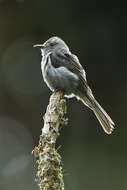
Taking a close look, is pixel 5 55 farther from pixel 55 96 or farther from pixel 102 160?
pixel 55 96

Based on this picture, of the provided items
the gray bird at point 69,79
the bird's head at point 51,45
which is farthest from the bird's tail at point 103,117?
the bird's head at point 51,45

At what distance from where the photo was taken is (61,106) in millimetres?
6145

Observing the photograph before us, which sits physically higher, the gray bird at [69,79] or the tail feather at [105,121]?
the gray bird at [69,79]

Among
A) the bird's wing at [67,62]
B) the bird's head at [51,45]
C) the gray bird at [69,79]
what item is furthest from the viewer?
the bird's head at [51,45]

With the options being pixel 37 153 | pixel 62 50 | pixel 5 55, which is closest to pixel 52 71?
pixel 62 50

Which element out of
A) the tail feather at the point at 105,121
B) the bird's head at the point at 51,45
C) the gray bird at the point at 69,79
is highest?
the bird's head at the point at 51,45

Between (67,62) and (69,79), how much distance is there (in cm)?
40

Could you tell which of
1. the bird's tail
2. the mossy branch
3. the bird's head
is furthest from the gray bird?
the mossy branch

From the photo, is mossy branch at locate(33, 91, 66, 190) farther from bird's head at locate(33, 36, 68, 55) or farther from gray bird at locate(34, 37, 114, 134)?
bird's head at locate(33, 36, 68, 55)

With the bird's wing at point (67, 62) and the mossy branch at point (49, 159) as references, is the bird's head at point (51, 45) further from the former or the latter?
the mossy branch at point (49, 159)

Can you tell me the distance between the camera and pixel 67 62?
8.92 m

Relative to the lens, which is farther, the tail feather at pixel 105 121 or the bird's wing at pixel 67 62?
the bird's wing at pixel 67 62

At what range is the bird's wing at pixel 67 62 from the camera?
28.8ft

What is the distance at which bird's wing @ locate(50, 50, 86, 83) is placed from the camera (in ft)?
28.8
